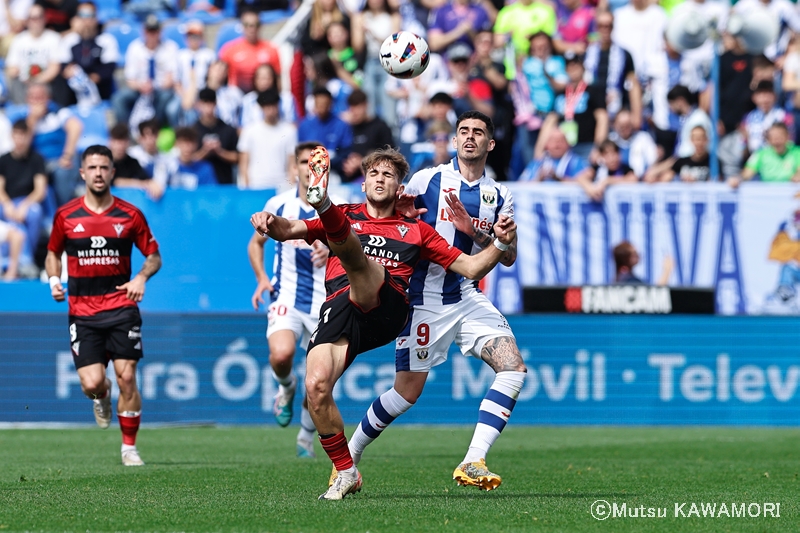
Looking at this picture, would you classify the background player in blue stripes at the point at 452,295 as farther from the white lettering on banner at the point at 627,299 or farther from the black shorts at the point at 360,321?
the white lettering on banner at the point at 627,299

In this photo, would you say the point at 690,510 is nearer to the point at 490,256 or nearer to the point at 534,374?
the point at 490,256

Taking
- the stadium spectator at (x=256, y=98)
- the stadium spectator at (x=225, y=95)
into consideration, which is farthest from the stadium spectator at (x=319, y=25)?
the stadium spectator at (x=225, y=95)

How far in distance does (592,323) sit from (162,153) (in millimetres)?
7425

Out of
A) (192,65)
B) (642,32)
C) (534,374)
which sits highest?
(642,32)

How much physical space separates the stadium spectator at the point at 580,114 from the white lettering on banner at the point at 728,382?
367 centimetres

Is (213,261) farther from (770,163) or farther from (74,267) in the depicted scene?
(770,163)

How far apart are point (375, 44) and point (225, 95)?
249cm

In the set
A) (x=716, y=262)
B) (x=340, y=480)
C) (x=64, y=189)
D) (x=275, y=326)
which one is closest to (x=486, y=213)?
(x=340, y=480)

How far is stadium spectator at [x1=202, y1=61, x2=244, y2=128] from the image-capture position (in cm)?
1922

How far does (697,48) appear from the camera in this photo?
18.4 metres

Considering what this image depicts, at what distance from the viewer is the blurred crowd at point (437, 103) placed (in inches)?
690

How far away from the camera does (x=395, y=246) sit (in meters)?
8.21

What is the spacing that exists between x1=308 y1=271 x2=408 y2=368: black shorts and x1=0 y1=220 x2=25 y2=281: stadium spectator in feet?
36.1

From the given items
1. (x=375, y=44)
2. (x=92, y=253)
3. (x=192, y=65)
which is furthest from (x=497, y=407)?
(x=192, y=65)
